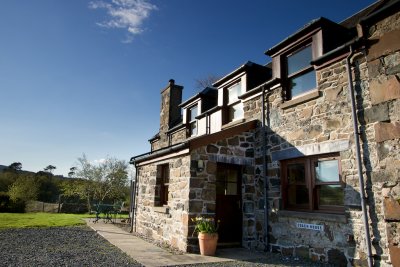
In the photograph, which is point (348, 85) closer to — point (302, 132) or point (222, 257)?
point (302, 132)

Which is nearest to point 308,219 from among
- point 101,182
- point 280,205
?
point 280,205

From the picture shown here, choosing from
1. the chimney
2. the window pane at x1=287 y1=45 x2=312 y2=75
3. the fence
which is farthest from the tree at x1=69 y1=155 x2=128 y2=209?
the window pane at x1=287 y1=45 x2=312 y2=75

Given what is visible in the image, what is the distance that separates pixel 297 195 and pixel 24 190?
26.1 metres

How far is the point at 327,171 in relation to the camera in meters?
6.67

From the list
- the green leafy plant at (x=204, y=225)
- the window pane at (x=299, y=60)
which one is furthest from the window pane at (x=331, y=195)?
the window pane at (x=299, y=60)

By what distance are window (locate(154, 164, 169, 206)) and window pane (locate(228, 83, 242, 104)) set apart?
3524mm

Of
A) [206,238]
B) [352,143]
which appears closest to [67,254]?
[206,238]

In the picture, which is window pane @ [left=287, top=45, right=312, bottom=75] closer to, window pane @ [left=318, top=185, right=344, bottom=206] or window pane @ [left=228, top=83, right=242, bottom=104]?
window pane @ [left=228, top=83, right=242, bottom=104]

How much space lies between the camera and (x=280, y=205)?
7469 millimetres

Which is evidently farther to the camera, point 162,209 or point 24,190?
point 24,190

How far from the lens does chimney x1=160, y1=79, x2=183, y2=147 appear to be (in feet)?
51.6

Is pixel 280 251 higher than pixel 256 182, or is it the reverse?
pixel 256 182

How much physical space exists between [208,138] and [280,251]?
3529mm

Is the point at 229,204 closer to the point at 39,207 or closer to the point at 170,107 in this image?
the point at 170,107
